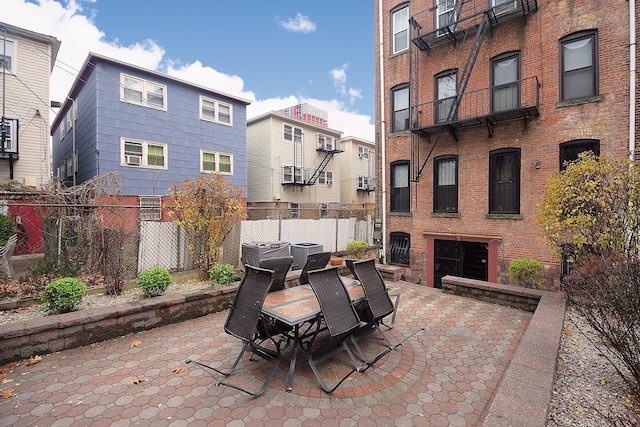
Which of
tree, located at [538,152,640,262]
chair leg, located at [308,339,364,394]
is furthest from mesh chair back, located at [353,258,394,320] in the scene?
tree, located at [538,152,640,262]

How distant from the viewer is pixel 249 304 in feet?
10.9

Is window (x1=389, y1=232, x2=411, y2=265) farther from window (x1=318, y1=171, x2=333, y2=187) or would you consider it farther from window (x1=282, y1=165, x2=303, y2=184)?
window (x1=318, y1=171, x2=333, y2=187)

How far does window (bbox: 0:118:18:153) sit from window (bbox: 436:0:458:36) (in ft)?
50.2

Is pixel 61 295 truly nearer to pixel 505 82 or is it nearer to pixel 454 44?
pixel 505 82

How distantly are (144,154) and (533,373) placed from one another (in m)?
Result: 15.4

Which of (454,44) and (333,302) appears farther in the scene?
(454,44)

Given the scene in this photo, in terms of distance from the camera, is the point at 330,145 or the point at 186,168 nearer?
the point at 186,168

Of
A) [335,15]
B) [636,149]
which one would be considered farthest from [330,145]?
[636,149]

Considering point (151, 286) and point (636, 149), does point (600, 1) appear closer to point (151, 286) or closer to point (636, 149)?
point (636, 149)

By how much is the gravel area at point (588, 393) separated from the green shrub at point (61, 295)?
6071 mm

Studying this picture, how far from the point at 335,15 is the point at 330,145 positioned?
11.2 metres

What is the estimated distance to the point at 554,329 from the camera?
13.9 ft

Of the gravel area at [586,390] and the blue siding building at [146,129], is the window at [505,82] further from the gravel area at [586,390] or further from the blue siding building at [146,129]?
the blue siding building at [146,129]

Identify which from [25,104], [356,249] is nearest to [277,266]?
[356,249]
